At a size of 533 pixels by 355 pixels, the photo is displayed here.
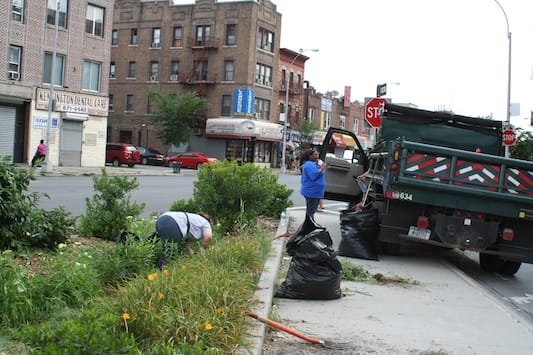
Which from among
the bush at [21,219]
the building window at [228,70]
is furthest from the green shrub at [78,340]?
the building window at [228,70]

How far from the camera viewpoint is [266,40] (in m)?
54.1

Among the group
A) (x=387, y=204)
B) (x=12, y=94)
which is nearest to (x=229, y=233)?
(x=387, y=204)

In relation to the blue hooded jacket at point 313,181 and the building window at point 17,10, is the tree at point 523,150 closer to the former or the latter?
the blue hooded jacket at point 313,181

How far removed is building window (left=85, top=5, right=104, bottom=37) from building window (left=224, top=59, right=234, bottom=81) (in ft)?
54.5

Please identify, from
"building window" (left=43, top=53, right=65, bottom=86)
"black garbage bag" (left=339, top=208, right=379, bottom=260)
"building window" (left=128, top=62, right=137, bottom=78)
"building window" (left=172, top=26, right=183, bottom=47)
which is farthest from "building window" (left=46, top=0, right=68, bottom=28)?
"black garbage bag" (left=339, top=208, right=379, bottom=260)

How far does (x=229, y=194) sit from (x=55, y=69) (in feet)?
91.8

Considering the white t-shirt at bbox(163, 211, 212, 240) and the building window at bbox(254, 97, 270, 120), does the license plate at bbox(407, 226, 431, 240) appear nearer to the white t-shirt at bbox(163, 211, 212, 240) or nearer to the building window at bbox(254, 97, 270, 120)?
the white t-shirt at bbox(163, 211, 212, 240)

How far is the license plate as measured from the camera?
9.28 m

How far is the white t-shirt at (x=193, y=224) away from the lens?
22.5 feet

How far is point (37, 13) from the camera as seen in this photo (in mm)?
33219

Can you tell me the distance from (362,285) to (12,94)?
94.1 feet

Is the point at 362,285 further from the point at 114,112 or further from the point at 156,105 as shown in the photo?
the point at 114,112

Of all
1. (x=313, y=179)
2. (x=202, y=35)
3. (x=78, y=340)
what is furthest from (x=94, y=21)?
(x=78, y=340)

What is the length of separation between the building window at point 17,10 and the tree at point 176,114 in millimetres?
18438
